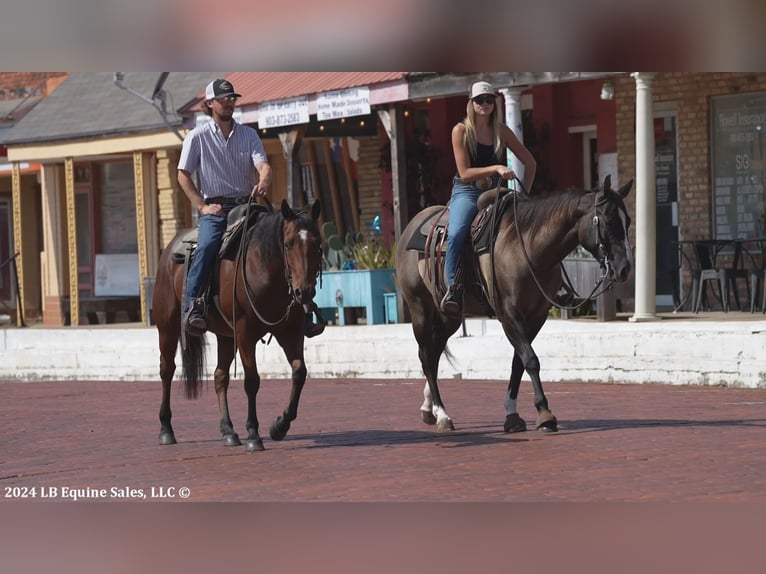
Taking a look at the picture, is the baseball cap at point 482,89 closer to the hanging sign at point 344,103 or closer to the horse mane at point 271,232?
the horse mane at point 271,232

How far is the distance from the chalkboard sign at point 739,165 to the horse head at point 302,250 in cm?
1182

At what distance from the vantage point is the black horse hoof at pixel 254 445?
985 centimetres

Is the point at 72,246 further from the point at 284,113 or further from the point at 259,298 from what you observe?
the point at 259,298

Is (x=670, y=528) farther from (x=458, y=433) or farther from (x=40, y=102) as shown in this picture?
(x=40, y=102)

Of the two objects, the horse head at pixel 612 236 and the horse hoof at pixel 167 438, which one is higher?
the horse head at pixel 612 236

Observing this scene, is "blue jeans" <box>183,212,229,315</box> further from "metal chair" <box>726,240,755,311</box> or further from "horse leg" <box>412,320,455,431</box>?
"metal chair" <box>726,240,755,311</box>

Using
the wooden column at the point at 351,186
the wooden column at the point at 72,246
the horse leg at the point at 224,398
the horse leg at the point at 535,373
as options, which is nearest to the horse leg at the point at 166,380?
the horse leg at the point at 224,398

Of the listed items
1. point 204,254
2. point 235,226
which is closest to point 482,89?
point 235,226

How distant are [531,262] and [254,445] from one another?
7.91 ft

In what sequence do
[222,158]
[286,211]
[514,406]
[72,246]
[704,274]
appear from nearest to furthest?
[286,211], [222,158], [514,406], [704,274], [72,246]

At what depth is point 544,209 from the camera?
10.4 meters

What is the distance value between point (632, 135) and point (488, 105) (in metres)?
11.6

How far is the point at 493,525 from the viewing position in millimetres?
6266
